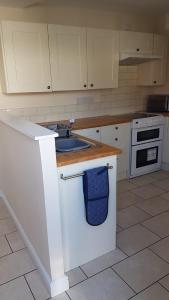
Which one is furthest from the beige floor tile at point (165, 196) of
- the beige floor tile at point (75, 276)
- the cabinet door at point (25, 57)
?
the cabinet door at point (25, 57)

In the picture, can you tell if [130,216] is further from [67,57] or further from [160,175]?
[67,57]

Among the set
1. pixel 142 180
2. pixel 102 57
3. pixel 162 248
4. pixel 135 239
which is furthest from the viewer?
pixel 142 180

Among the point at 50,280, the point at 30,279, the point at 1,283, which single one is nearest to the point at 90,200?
the point at 50,280

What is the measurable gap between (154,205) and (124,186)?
604 millimetres

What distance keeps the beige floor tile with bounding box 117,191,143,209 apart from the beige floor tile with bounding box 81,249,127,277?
30.6 inches

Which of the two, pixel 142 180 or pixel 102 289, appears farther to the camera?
pixel 142 180

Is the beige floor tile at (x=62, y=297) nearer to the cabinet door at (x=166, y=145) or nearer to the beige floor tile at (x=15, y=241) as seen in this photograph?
the beige floor tile at (x=15, y=241)

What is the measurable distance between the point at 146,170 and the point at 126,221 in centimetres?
134

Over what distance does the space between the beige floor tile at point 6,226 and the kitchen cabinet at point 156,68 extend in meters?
2.84

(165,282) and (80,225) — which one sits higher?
(80,225)

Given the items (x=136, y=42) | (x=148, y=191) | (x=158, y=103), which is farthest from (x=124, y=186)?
(x=136, y=42)

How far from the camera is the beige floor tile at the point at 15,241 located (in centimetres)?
209

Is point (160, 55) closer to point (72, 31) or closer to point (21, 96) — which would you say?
point (72, 31)

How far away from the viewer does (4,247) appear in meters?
2.10
